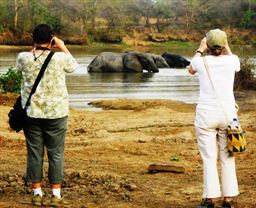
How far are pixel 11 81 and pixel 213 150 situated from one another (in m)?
14.1

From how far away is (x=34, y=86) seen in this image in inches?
217

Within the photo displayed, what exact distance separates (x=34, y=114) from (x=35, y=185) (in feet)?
2.29

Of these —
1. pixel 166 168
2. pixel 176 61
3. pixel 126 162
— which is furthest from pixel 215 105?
pixel 176 61

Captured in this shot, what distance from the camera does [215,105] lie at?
5.37 metres

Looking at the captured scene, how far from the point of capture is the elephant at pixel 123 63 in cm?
3519

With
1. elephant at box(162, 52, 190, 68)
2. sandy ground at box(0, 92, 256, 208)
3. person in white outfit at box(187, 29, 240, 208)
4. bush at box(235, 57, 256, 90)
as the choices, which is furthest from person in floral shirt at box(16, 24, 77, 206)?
elephant at box(162, 52, 190, 68)

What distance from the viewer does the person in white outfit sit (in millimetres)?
5367

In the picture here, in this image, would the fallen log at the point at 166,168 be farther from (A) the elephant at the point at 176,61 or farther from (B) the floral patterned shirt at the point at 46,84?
(A) the elephant at the point at 176,61

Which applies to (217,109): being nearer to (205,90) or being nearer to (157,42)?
(205,90)

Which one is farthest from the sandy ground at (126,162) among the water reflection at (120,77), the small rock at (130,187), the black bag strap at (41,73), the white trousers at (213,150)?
the water reflection at (120,77)

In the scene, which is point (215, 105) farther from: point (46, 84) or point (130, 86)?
point (130, 86)

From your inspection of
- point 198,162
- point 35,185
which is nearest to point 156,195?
point 35,185

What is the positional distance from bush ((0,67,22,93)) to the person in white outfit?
13.9 metres

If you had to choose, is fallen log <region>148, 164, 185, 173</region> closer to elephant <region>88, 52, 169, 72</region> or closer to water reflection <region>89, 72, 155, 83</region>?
water reflection <region>89, 72, 155, 83</region>
